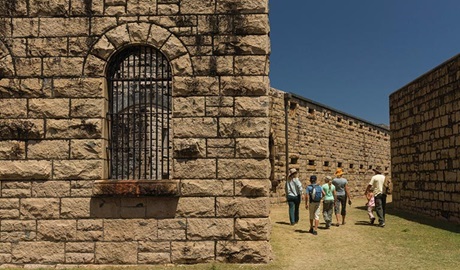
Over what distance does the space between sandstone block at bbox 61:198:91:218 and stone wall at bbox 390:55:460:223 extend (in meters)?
9.21

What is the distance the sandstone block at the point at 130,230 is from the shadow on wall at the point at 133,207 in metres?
0.09

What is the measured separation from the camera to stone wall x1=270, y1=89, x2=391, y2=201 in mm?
17000

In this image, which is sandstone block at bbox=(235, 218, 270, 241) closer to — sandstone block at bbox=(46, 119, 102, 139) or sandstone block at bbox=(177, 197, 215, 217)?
sandstone block at bbox=(177, 197, 215, 217)

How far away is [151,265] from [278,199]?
1048cm

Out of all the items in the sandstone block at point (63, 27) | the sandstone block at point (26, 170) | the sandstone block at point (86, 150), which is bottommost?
the sandstone block at point (26, 170)

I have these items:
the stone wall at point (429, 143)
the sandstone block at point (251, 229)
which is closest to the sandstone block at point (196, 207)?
the sandstone block at point (251, 229)

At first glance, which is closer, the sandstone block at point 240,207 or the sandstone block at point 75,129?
the sandstone block at point 240,207

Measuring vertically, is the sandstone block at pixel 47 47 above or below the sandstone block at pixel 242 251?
above

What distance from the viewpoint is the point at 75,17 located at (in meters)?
6.82

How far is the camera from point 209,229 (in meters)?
6.54

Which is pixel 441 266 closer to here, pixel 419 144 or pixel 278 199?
pixel 419 144

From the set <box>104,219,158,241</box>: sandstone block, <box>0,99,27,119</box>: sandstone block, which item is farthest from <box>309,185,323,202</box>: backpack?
<box>0,99,27,119</box>: sandstone block

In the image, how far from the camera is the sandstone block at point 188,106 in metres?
6.69

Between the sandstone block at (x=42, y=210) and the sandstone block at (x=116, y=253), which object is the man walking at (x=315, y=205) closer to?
the sandstone block at (x=116, y=253)
